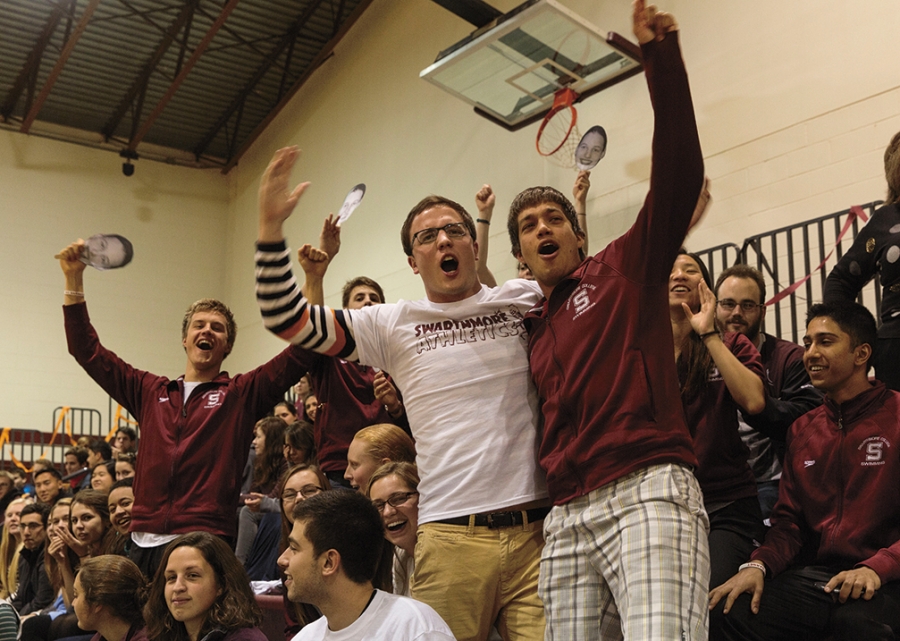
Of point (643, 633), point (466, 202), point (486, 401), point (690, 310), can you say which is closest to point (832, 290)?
point (690, 310)

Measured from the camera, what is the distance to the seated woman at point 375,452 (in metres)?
3.29

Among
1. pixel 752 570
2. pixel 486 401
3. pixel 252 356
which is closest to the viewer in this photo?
pixel 486 401

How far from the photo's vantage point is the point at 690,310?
10.2 feet

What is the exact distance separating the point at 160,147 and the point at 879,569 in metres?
13.4

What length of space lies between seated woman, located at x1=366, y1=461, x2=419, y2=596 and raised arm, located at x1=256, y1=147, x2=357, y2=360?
68cm

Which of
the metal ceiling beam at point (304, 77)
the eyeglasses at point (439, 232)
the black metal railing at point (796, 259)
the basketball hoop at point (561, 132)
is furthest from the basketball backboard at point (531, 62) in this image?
the eyeglasses at point (439, 232)

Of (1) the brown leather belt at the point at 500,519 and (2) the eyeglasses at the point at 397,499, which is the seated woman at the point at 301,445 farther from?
(1) the brown leather belt at the point at 500,519

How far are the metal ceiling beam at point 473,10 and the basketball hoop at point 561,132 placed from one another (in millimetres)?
912

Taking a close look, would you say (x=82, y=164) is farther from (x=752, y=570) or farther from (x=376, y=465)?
(x=752, y=570)

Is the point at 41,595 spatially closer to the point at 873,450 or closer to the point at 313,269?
the point at 313,269

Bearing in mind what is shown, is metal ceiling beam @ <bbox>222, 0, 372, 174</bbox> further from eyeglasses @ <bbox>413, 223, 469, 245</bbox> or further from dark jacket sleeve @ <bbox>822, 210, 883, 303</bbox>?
eyeglasses @ <bbox>413, 223, 469, 245</bbox>

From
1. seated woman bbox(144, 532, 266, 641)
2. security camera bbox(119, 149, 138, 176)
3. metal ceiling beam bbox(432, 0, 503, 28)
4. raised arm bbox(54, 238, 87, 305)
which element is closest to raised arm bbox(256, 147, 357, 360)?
seated woman bbox(144, 532, 266, 641)

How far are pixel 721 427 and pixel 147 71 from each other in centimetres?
1129

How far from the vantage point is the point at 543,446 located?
7.27 ft
